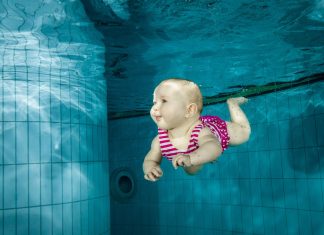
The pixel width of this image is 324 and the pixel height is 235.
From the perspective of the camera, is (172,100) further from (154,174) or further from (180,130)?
(154,174)

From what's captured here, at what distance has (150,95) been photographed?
1382 centimetres

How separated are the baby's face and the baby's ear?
97mm

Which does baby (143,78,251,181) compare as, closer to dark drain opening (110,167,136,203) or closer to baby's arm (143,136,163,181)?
baby's arm (143,136,163,181)

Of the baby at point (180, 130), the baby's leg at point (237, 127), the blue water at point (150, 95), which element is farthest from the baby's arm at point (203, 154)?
the blue water at point (150, 95)

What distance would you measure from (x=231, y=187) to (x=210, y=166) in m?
1.22

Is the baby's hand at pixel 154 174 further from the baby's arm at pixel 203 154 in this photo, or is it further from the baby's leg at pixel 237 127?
the baby's leg at pixel 237 127

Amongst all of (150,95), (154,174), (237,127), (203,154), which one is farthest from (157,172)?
(150,95)

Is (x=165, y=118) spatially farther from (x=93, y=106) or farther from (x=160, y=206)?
(x=160, y=206)

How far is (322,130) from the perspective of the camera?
9.88 meters

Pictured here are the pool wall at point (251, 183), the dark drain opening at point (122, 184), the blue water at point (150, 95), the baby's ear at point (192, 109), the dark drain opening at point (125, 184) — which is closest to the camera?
the baby's ear at point (192, 109)

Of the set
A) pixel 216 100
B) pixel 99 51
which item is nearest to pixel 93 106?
pixel 99 51

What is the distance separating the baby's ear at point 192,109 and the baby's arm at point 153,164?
65cm

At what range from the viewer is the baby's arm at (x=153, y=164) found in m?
3.25

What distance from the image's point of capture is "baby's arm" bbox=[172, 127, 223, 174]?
2926 millimetres
